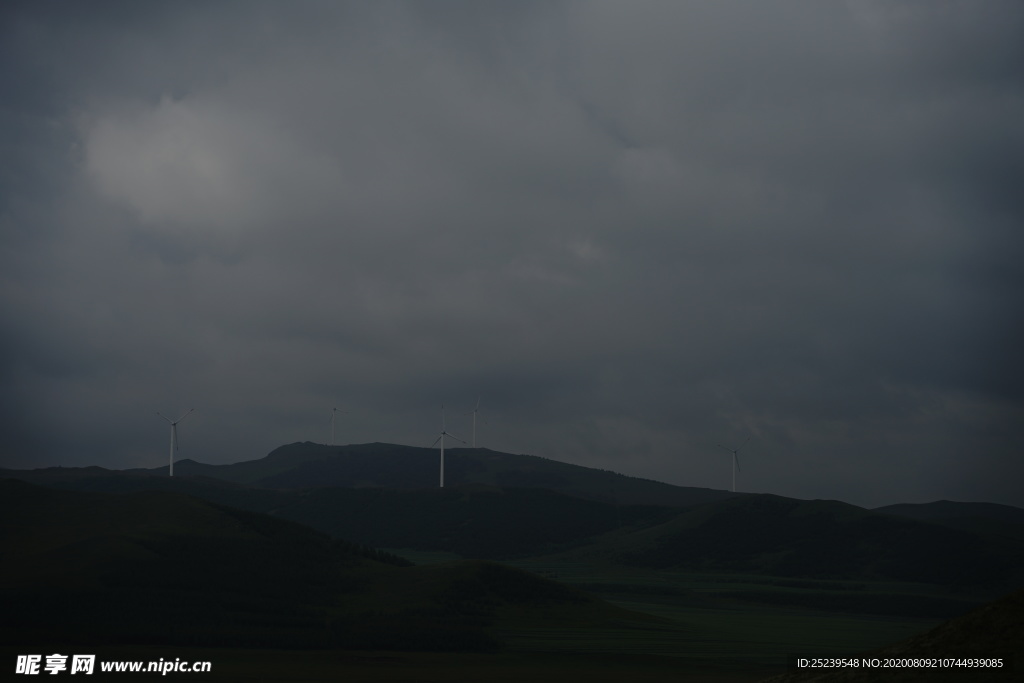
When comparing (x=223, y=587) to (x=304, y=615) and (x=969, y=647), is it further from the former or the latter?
(x=969, y=647)

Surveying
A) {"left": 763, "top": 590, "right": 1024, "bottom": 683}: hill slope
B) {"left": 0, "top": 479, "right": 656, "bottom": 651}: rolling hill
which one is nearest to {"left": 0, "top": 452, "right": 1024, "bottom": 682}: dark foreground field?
{"left": 0, "top": 479, "right": 656, "bottom": 651}: rolling hill

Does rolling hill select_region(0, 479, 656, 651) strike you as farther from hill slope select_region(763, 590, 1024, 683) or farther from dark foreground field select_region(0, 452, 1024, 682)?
hill slope select_region(763, 590, 1024, 683)

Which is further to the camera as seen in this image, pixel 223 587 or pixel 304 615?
pixel 223 587

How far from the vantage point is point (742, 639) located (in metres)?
155

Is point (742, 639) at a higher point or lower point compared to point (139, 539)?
lower

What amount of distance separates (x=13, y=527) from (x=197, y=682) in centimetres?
9660

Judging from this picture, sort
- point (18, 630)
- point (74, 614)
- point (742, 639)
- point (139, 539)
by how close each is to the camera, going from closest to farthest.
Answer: point (18, 630)
point (74, 614)
point (742, 639)
point (139, 539)

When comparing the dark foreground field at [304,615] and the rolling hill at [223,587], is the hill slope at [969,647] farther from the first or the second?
the rolling hill at [223,587]

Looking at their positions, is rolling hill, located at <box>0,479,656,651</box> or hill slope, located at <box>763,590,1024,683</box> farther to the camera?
rolling hill, located at <box>0,479,656,651</box>

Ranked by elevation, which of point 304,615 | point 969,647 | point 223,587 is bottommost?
point 304,615

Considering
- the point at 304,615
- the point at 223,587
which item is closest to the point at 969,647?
the point at 304,615

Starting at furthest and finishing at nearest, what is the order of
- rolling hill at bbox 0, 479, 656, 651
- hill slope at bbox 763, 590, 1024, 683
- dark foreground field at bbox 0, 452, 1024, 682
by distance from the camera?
rolling hill at bbox 0, 479, 656, 651 → dark foreground field at bbox 0, 452, 1024, 682 → hill slope at bbox 763, 590, 1024, 683

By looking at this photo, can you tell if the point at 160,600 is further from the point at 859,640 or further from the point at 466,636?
the point at 859,640

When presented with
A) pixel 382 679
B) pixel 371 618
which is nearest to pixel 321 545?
pixel 371 618
